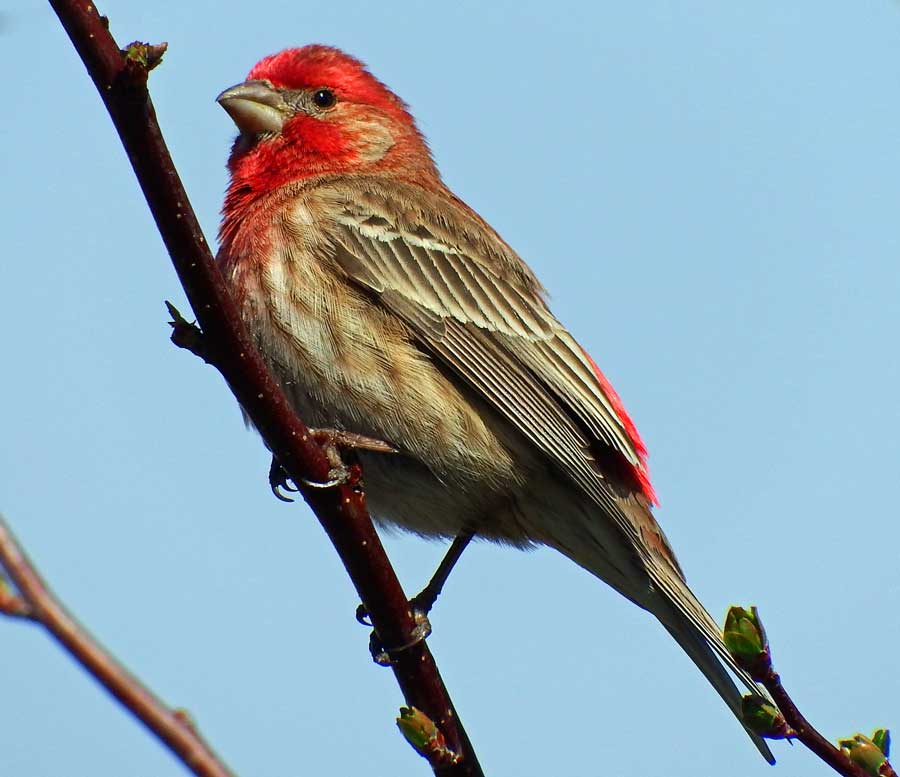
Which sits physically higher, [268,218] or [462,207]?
[462,207]

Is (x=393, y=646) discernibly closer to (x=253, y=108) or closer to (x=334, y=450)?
(x=334, y=450)

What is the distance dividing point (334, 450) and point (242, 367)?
4.51 ft

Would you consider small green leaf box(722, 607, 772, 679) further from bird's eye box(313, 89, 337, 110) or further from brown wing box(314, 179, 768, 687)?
bird's eye box(313, 89, 337, 110)

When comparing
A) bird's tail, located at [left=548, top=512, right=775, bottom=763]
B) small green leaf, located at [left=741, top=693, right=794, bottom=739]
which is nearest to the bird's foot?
bird's tail, located at [left=548, top=512, right=775, bottom=763]

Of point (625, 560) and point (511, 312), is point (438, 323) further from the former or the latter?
Result: point (625, 560)

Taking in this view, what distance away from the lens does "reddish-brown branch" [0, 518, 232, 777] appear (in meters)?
2.33

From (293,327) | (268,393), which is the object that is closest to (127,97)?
(268,393)

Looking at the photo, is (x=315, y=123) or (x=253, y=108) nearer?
(x=253, y=108)

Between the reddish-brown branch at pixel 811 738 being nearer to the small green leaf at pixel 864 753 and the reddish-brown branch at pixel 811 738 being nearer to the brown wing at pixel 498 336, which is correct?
the small green leaf at pixel 864 753

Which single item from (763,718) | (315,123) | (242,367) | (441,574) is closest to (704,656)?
(441,574)

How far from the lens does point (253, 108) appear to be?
8461 millimetres

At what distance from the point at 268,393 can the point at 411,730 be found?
1396 millimetres

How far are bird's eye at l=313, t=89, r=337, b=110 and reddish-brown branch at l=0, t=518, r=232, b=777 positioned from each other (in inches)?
266

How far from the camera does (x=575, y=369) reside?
7938mm
